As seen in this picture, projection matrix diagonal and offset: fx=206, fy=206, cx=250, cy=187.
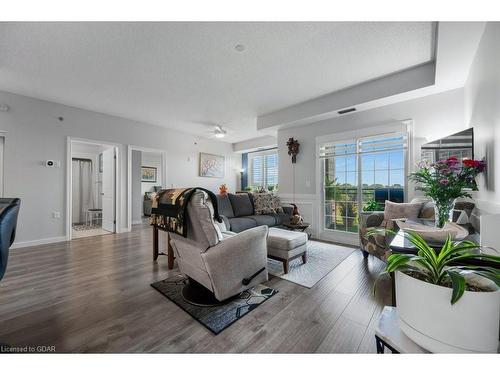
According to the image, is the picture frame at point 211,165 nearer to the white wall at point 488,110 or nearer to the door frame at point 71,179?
the door frame at point 71,179

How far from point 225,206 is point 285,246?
1.64 meters

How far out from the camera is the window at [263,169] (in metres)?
6.33

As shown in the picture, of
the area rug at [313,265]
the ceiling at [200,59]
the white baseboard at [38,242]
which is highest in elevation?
the ceiling at [200,59]

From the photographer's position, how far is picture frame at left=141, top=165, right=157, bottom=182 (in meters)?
7.37

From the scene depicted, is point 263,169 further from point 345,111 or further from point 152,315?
point 152,315

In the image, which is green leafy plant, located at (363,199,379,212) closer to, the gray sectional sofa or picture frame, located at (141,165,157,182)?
the gray sectional sofa

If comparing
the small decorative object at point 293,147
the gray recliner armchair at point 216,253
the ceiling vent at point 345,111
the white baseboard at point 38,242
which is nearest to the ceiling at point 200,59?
the ceiling vent at point 345,111

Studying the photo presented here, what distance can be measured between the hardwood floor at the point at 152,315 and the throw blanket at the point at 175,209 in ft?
2.22

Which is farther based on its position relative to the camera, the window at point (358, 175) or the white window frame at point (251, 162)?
the white window frame at point (251, 162)

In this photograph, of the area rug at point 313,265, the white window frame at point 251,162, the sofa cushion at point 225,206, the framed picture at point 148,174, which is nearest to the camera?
the area rug at point 313,265

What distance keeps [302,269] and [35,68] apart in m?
4.25

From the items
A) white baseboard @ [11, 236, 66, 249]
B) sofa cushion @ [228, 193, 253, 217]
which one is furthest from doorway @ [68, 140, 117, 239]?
sofa cushion @ [228, 193, 253, 217]

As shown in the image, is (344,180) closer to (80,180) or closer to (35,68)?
(35,68)
